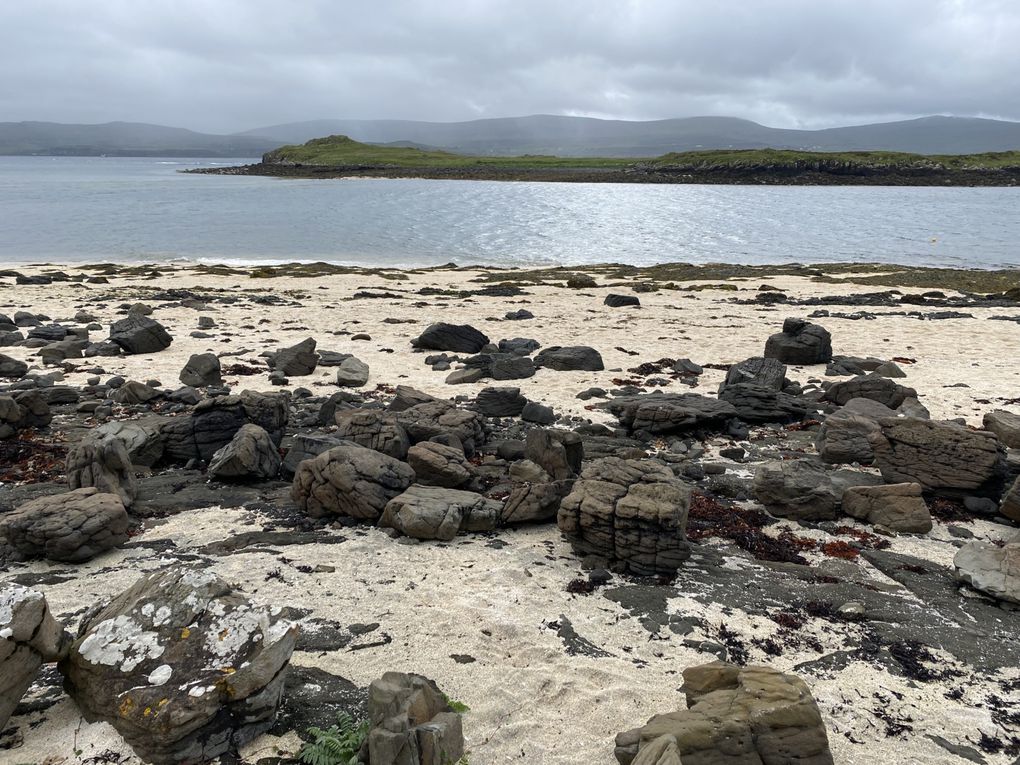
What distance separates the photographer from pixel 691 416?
13727 millimetres

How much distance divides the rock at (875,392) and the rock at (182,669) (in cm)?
1369

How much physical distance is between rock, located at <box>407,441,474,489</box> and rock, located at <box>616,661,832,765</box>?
5694 millimetres

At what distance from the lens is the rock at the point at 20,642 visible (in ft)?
17.6

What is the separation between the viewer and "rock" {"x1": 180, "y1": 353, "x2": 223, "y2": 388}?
1738cm

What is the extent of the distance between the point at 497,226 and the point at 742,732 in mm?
75448

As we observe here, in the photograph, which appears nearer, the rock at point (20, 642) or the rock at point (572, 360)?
the rock at point (20, 642)

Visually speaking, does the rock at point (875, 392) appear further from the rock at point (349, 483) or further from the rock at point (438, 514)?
the rock at point (349, 483)

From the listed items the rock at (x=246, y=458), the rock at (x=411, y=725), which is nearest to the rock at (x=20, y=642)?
the rock at (x=411, y=725)

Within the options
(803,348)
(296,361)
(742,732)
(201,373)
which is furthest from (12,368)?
(803,348)

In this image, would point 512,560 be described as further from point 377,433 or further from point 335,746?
point 377,433

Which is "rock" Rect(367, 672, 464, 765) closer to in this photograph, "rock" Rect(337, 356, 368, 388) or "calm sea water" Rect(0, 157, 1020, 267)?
"rock" Rect(337, 356, 368, 388)

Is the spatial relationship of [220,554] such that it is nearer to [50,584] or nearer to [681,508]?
[50,584]

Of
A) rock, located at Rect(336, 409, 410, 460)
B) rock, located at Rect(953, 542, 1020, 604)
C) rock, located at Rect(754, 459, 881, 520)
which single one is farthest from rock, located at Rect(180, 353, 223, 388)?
rock, located at Rect(953, 542, 1020, 604)

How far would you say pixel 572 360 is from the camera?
1923 cm
